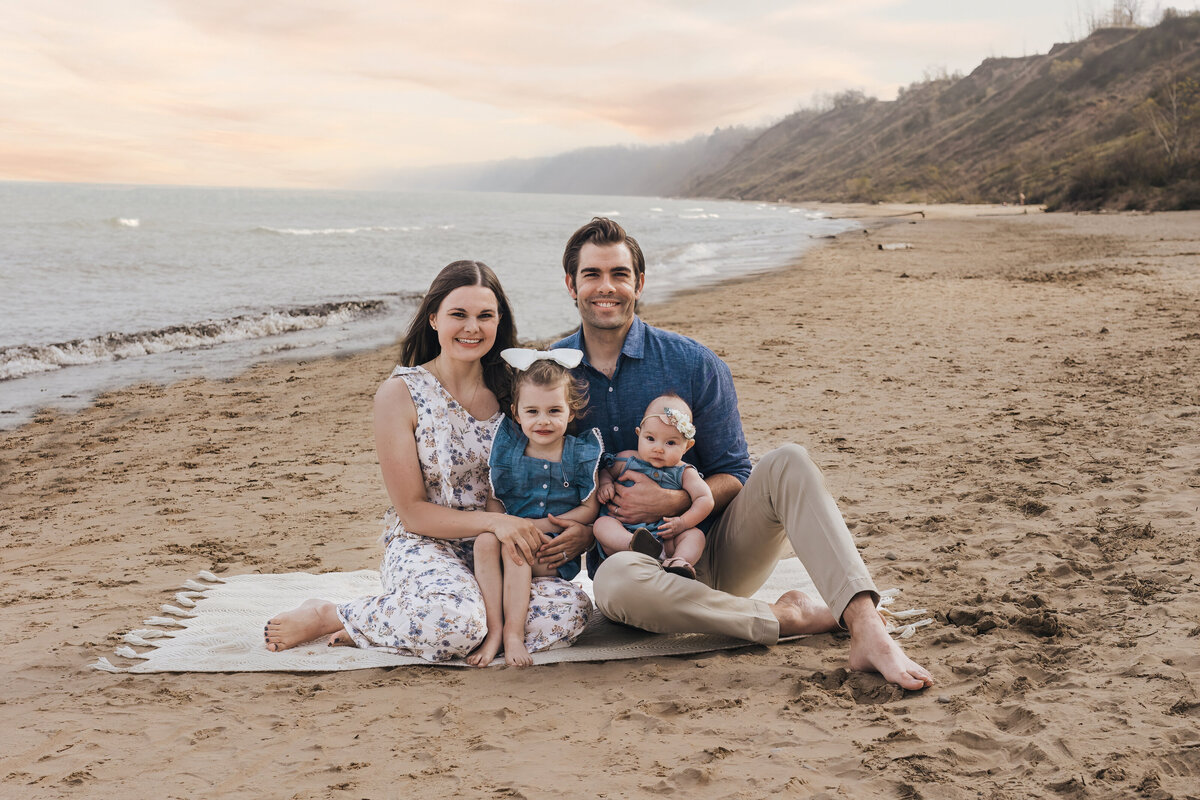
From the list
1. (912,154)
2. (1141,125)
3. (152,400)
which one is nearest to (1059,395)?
(152,400)

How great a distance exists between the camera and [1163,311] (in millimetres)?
10078

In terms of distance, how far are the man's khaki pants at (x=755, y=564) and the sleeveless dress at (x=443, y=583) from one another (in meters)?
0.24

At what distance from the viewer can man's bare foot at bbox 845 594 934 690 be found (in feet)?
9.90

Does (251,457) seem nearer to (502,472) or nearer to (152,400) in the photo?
(152,400)

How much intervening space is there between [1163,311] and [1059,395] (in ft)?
13.6

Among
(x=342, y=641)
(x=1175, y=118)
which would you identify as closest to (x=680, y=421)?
(x=342, y=641)

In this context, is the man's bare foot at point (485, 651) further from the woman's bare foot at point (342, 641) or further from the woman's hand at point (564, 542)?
the woman's bare foot at point (342, 641)

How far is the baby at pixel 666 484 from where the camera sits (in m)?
3.62

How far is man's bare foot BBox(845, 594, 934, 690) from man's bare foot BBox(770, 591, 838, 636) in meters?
0.37

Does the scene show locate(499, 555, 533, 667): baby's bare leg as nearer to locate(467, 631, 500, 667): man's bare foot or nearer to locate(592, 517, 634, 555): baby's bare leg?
locate(467, 631, 500, 667): man's bare foot

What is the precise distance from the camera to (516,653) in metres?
3.51

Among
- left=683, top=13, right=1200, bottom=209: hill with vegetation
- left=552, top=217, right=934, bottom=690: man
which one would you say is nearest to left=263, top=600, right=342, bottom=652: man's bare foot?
left=552, top=217, right=934, bottom=690: man

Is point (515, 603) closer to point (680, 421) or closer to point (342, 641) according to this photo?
point (342, 641)

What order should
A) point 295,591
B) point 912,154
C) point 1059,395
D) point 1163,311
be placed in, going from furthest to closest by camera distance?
point 912,154
point 1163,311
point 1059,395
point 295,591
